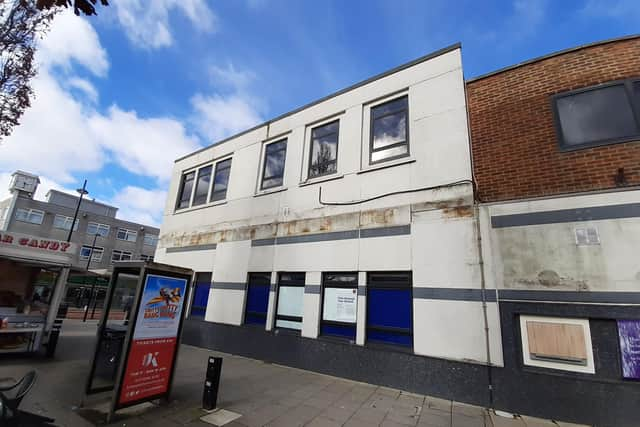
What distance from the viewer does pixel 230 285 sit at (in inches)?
408

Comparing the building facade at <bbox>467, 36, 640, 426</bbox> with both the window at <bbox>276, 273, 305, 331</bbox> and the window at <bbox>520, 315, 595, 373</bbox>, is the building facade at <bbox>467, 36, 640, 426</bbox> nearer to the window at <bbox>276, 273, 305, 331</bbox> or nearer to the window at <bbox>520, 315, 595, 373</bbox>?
the window at <bbox>520, 315, 595, 373</bbox>

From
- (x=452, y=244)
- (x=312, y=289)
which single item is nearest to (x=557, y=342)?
(x=452, y=244)

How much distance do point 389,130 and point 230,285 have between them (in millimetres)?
7407

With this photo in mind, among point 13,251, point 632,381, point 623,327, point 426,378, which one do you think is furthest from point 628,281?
point 13,251

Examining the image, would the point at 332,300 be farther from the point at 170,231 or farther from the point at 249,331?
the point at 170,231

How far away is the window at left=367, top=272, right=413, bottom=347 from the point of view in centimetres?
706

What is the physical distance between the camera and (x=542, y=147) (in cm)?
655

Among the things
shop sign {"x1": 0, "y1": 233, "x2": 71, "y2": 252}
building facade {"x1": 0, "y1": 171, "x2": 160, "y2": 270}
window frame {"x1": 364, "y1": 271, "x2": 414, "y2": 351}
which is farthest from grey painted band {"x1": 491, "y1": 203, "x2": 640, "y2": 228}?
building facade {"x1": 0, "y1": 171, "x2": 160, "y2": 270}

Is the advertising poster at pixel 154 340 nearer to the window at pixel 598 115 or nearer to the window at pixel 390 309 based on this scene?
the window at pixel 390 309

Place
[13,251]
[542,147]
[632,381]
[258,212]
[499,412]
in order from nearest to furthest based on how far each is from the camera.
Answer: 1. [632,381]
2. [499,412]
3. [542,147]
4. [13,251]
5. [258,212]

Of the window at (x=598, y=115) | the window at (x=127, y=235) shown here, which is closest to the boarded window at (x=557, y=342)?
the window at (x=598, y=115)

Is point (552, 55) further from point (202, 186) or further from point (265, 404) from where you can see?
point (202, 186)

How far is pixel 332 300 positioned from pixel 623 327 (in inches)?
230

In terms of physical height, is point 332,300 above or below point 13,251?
below
